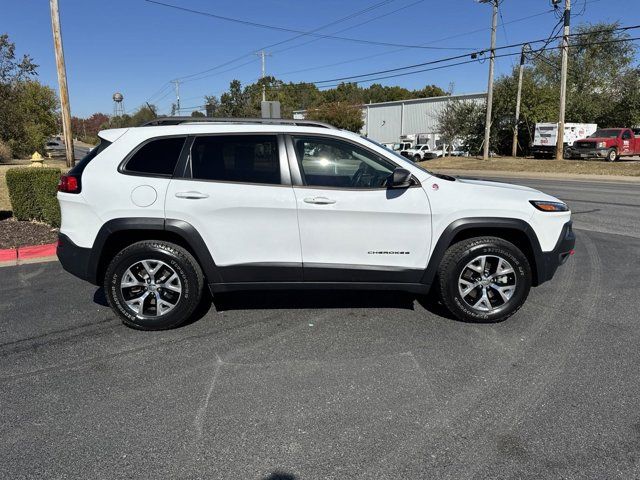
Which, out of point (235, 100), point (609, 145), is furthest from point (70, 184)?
point (235, 100)

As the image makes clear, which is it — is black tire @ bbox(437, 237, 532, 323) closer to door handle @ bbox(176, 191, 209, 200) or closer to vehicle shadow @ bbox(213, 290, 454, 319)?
vehicle shadow @ bbox(213, 290, 454, 319)

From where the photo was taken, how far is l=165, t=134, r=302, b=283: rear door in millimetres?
3994

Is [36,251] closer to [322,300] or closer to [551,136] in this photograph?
[322,300]

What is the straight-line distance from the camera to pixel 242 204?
3986 millimetres

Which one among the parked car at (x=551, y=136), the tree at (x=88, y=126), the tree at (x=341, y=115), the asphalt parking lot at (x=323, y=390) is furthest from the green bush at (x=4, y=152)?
the tree at (x=88, y=126)

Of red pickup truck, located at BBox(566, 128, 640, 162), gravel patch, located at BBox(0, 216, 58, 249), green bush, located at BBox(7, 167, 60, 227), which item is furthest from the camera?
red pickup truck, located at BBox(566, 128, 640, 162)

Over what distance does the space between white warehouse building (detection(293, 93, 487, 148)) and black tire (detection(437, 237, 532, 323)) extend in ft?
178

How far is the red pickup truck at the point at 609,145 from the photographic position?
Result: 30.0m

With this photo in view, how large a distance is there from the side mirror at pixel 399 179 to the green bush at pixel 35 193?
6245 mm

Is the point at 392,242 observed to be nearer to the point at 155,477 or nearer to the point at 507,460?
the point at 507,460

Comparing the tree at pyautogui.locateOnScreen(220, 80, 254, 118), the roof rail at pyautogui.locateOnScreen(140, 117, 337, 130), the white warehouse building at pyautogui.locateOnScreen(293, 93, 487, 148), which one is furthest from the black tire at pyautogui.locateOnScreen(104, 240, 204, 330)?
the tree at pyautogui.locateOnScreen(220, 80, 254, 118)

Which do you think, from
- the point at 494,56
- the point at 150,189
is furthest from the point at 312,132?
the point at 494,56

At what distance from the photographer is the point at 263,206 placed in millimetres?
3990

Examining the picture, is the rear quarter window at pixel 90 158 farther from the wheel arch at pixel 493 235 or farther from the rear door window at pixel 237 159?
the wheel arch at pixel 493 235
